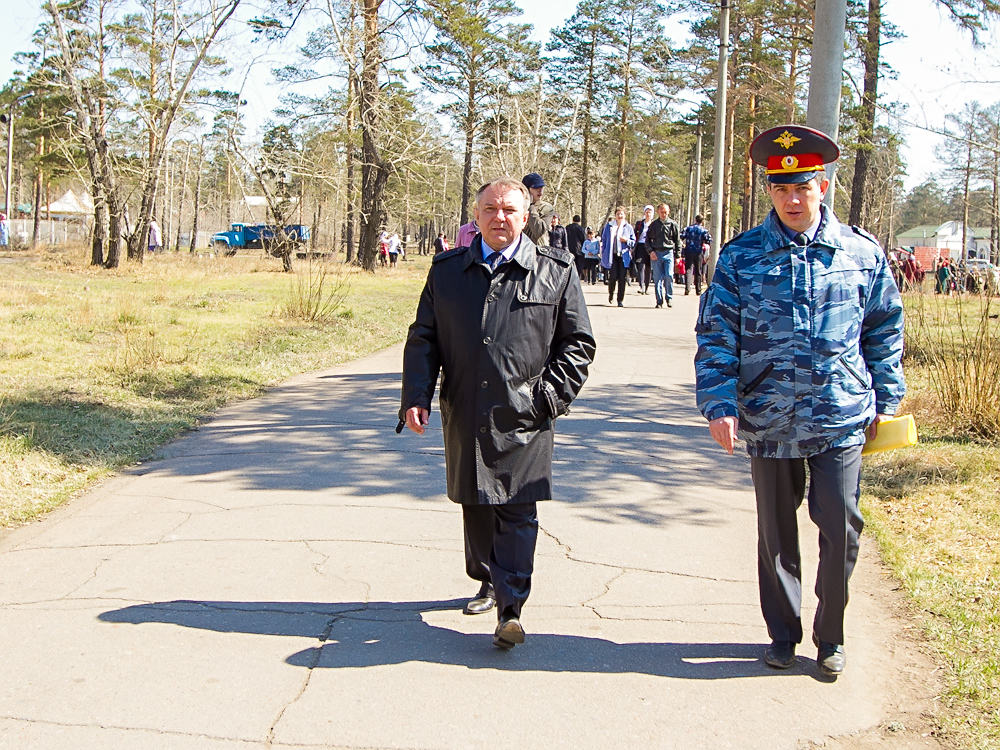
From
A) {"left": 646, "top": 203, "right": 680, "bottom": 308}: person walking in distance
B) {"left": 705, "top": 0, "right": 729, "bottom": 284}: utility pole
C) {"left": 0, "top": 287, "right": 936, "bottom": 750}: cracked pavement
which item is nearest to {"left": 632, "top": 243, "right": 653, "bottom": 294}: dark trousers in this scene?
{"left": 705, "top": 0, "right": 729, "bottom": 284}: utility pole

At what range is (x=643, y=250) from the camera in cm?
2339

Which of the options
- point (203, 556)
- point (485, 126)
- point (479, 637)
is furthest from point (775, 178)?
point (485, 126)

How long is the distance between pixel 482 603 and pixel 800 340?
5.91 ft

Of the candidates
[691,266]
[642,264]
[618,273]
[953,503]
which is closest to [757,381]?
[953,503]

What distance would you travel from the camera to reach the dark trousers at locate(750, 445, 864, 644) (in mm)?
3824

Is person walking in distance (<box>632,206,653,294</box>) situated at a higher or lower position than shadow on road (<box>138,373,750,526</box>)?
higher

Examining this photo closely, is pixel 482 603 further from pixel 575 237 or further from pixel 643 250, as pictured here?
pixel 575 237

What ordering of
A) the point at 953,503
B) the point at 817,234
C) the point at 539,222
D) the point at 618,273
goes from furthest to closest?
the point at 618,273 < the point at 539,222 < the point at 953,503 < the point at 817,234

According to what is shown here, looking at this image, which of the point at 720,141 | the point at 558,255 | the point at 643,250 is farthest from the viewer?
the point at 643,250

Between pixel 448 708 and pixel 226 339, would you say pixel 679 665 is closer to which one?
pixel 448 708

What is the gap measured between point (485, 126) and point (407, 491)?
154ft

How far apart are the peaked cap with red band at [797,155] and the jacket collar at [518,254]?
941mm

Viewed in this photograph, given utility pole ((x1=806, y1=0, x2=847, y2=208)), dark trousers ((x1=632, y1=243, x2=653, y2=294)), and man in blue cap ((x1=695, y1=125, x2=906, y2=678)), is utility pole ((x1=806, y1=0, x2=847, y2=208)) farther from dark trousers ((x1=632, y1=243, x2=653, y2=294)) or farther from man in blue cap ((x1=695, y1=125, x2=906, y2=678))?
dark trousers ((x1=632, y1=243, x2=653, y2=294))

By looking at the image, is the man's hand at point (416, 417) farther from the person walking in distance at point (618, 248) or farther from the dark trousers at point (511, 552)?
the person walking in distance at point (618, 248)
